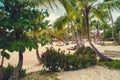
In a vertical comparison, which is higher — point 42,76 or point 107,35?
point 107,35

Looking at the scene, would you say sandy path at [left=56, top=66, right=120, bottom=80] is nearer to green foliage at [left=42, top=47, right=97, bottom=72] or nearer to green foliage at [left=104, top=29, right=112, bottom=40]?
green foliage at [left=42, top=47, right=97, bottom=72]

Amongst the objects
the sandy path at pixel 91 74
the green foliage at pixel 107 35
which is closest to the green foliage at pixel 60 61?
the sandy path at pixel 91 74

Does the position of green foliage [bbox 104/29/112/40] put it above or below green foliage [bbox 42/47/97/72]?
above

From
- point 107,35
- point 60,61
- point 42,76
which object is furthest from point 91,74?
point 107,35

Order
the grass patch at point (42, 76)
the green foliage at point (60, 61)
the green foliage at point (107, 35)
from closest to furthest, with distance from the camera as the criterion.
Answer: the grass patch at point (42, 76) < the green foliage at point (60, 61) < the green foliage at point (107, 35)

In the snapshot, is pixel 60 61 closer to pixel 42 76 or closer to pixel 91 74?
pixel 42 76

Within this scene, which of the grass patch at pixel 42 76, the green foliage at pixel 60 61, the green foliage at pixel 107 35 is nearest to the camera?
the grass patch at pixel 42 76

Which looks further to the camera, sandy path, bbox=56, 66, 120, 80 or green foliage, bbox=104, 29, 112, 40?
green foliage, bbox=104, 29, 112, 40

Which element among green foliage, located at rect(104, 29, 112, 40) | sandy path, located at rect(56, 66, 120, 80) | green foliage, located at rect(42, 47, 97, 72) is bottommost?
sandy path, located at rect(56, 66, 120, 80)

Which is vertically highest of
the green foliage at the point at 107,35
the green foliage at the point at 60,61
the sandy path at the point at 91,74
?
the green foliage at the point at 107,35

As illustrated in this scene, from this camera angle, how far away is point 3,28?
12789mm

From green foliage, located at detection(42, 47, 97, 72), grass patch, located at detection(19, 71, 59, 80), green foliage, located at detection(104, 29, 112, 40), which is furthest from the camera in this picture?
green foliage, located at detection(104, 29, 112, 40)

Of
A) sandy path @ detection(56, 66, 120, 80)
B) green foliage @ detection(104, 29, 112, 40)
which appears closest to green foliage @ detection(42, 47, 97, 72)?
sandy path @ detection(56, 66, 120, 80)

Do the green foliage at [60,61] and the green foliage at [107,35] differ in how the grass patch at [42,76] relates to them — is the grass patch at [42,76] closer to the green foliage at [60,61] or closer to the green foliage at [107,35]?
the green foliage at [60,61]
